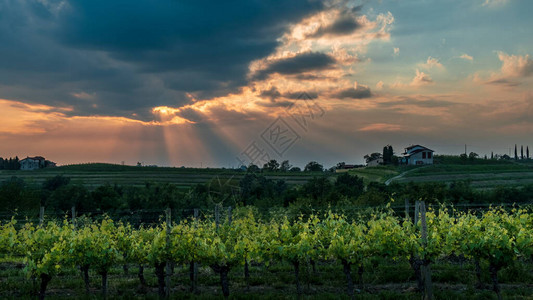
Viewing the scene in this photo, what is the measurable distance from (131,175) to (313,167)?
33327 millimetres

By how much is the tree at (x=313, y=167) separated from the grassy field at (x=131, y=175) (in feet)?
24.0

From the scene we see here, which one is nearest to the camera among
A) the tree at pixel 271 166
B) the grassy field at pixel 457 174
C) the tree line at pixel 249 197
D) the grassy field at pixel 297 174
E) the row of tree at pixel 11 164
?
the tree line at pixel 249 197

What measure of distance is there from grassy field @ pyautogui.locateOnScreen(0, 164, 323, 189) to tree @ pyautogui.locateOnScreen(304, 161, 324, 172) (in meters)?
7.31

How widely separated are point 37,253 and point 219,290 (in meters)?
4.49

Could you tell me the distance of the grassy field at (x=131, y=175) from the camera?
62.3m

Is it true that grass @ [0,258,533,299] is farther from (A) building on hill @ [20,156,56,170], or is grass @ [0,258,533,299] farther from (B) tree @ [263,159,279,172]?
(A) building on hill @ [20,156,56,170]

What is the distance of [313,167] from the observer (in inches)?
3049

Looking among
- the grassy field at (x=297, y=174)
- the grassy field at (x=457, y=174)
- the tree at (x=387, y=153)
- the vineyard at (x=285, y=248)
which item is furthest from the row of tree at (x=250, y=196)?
the tree at (x=387, y=153)

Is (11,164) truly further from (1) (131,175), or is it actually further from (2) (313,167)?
(2) (313,167)

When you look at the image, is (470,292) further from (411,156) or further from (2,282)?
(411,156)

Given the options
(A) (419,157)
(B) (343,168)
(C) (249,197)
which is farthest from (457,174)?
(C) (249,197)

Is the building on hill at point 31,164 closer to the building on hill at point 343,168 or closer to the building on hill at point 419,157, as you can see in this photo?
the building on hill at point 343,168

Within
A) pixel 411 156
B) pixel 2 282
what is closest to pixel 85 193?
pixel 2 282

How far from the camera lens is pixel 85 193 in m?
33.0
